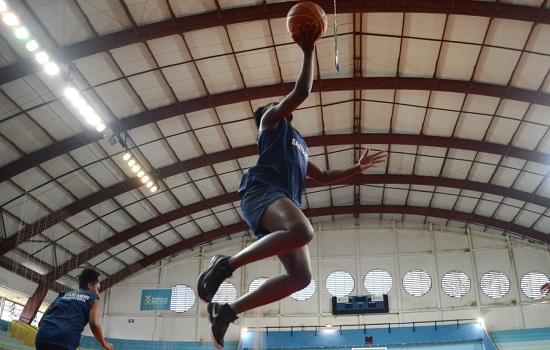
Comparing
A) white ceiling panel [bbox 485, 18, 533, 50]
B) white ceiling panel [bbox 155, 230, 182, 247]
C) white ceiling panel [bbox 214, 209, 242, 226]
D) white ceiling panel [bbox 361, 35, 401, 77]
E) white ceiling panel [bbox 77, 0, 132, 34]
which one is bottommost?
white ceiling panel [bbox 155, 230, 182, 247]

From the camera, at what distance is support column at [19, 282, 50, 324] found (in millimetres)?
28000

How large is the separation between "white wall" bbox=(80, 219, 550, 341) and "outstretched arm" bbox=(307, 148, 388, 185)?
29113 millimetres

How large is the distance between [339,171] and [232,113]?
19486 millimetres

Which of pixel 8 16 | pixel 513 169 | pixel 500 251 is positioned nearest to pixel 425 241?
pixel 500 251

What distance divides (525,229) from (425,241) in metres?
5.85

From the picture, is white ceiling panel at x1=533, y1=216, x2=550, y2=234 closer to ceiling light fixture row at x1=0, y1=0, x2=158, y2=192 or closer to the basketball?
ceiling light fixture row at x1=0, y1=0, x2=158, y2=192

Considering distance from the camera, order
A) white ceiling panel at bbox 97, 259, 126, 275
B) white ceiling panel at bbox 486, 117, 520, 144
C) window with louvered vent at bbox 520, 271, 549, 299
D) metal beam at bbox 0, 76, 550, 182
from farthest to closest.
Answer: white ceiling panel at bbox 97, 259, 126, 275, window with louvered vent at bbox 520, 271, 549, 299, white ceiling panel at bbox 486, 117, 520, 144, metal beam at bbox 0, 76, 550, 182

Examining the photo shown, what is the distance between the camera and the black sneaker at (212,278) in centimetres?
345

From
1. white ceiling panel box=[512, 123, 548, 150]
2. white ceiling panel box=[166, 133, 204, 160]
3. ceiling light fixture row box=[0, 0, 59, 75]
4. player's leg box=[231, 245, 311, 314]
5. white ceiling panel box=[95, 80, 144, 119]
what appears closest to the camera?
player's leg box=[231, 245, 311, 314]

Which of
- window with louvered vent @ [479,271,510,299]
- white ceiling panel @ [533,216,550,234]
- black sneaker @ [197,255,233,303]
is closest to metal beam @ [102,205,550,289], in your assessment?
white ceiling panel @ [533,216,550,234]

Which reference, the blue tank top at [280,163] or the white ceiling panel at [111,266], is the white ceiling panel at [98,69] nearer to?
the white ceiling panel at [111,266]

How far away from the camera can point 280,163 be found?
151 inches

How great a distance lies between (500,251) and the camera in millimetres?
32906

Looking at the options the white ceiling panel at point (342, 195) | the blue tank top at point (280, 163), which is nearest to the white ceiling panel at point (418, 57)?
the white ceiling panel at point (342, 195)
